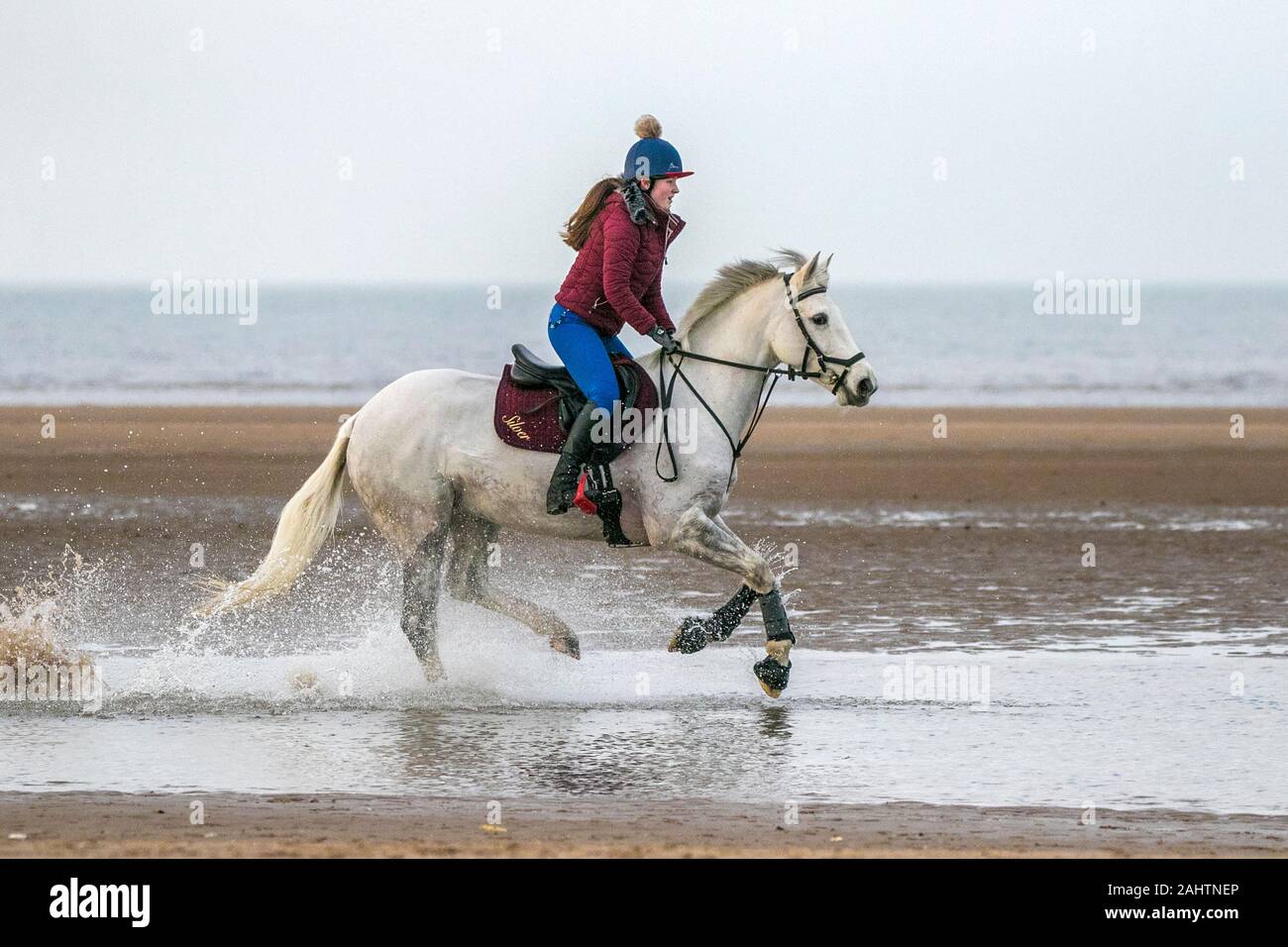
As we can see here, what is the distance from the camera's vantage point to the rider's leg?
8.77 m

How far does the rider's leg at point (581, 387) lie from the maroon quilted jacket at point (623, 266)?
116 millimetres

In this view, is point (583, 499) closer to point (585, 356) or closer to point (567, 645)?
point (585, 356)

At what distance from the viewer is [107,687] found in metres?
9.03

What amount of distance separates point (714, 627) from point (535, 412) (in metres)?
1.44

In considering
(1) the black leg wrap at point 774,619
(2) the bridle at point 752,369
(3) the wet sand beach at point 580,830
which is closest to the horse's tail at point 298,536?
(2) the bridle at point 752,369

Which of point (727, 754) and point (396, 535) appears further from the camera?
point (396, 535)

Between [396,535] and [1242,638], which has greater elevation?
[396,535]

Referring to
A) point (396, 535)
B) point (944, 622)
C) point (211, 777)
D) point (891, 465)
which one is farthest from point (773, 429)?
point (211, 777)

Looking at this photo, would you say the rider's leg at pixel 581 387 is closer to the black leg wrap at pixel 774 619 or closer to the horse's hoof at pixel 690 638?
the horse's hoof at pixel 690 638

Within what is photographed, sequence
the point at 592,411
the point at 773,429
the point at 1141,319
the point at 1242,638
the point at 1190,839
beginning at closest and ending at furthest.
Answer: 1. the point at 1190,839
2. the point at 592,411
3. the point at 1242,638
4. the point at 773,429
5. the point at 1141,319

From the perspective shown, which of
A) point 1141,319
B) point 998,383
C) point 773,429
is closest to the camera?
point 773,429

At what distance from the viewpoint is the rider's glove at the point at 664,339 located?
29.2ft

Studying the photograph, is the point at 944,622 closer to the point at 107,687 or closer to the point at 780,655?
the point at 780,655

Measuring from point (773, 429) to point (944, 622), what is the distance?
1663 centimetres
